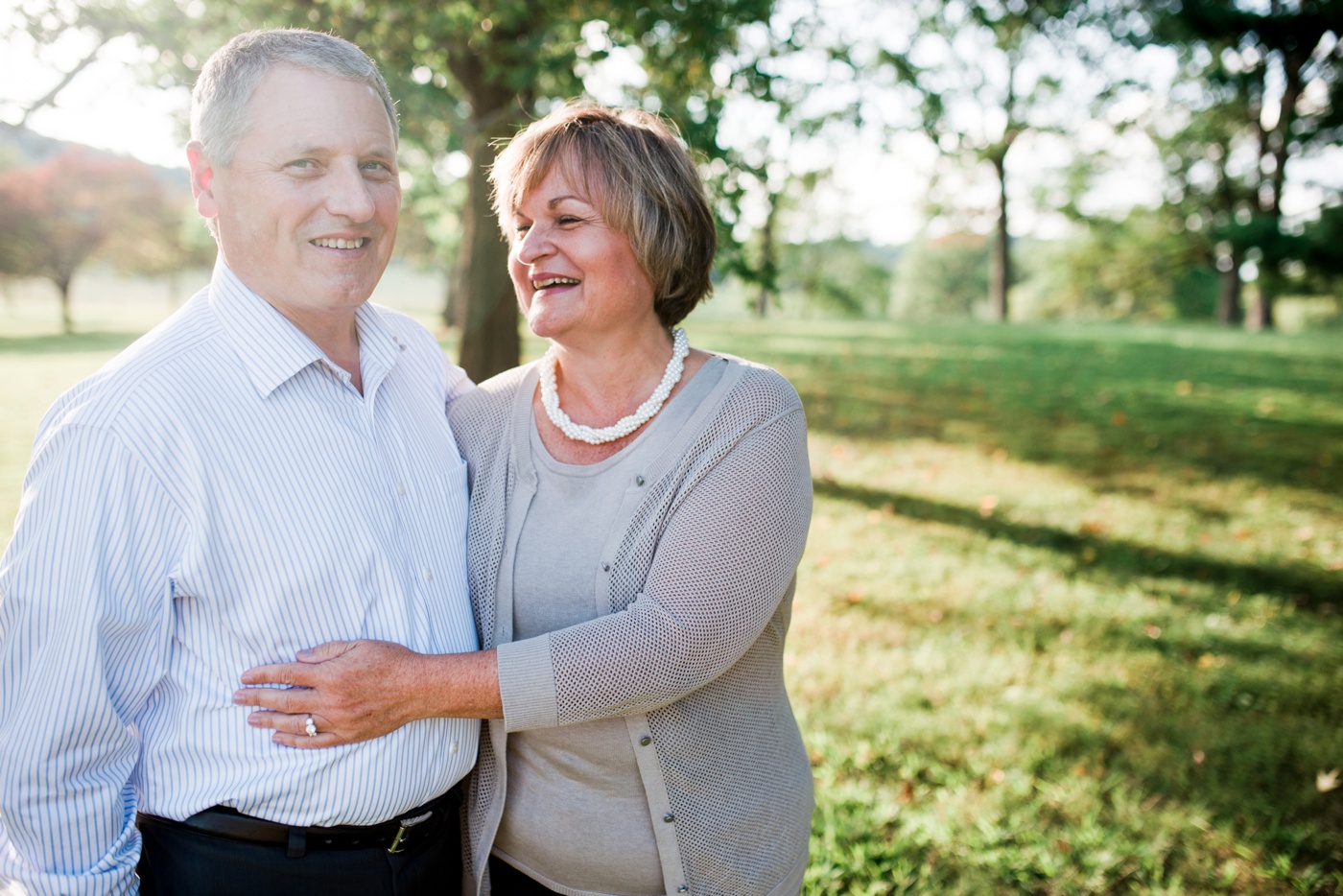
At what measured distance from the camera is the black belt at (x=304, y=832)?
6.08ft

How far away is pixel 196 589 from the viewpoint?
1.77 m

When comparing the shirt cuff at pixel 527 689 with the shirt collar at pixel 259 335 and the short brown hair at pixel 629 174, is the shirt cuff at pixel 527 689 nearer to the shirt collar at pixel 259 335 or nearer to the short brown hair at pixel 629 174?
the shirt collar at pixel 259 335

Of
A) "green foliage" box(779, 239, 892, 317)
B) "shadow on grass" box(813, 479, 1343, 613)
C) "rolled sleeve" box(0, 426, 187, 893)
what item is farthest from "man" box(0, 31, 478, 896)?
"green foliage" box(779, 239, 892, 317)

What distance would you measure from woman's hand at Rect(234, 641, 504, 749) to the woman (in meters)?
0.01

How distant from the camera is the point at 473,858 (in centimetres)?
226

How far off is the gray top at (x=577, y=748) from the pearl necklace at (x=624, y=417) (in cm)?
3

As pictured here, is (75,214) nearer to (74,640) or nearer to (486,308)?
(486,308)

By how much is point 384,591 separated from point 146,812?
67 centimetres

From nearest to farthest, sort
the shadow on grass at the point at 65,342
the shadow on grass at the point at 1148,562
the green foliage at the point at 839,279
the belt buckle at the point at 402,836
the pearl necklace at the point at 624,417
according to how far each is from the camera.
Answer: the belt buckle at the point at 402,836 → the pearl necklace at the point at 624,417 → the shadow on grass at the point at 1148,562 → the shadow on grass at the point at 65,342 → the green foliage at the point at 839,279

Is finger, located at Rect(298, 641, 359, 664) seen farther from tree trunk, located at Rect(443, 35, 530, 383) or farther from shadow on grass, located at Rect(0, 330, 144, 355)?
shadow on grass, located at Rect(0, 330, 144, 355)

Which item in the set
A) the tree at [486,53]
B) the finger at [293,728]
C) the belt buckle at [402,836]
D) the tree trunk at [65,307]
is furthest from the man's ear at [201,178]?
the tree trunk at [65,307]

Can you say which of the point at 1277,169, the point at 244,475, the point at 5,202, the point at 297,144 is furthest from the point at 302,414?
the point at 5,202

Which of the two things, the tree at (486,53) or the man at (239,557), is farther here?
the tree at (486,53)

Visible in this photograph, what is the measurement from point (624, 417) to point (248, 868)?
50.6 inches
